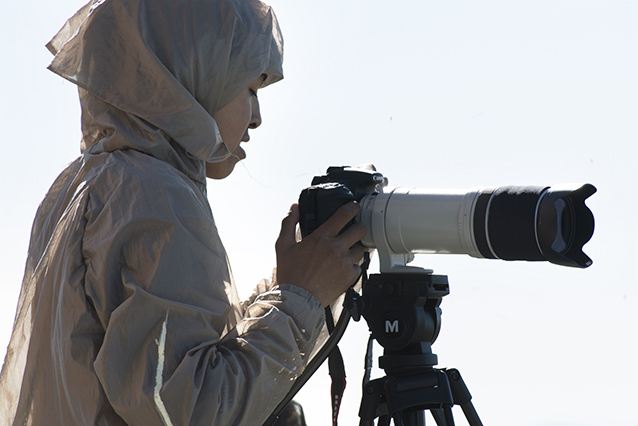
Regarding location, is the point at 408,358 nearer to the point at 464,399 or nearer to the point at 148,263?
the point at 464,399

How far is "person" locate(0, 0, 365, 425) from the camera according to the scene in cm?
93

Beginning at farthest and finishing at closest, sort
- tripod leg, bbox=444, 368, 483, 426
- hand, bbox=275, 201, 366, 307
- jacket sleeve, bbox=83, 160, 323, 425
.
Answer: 1. tripod leg, bbox=444, 368, 483, 426
2. hand, bbox=275, 201, 366, 307
3. jacket sleeve, bbox=83, 160, 323, 425

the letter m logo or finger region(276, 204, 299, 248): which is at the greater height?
finger region(276, 204, 299, 248)

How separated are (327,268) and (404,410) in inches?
11.6

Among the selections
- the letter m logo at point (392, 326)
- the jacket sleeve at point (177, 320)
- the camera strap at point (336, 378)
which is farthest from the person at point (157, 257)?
the camera strap at point (336, 378)

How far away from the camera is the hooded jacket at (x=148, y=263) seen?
93 cm

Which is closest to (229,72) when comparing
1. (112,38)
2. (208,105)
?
(208,105)

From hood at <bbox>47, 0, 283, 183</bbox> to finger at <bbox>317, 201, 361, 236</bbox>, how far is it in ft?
0.68

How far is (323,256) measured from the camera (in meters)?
1.12

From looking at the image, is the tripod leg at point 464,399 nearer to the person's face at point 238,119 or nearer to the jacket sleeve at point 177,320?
the jacket sleeve at point 177,320

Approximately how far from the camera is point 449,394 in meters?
1.18

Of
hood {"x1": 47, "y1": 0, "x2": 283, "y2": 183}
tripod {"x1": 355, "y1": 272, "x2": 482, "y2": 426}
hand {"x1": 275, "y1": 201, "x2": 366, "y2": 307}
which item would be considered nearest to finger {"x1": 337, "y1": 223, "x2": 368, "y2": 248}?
hand {"x1": 275, "y1": 201, "x2": 366, "y2": 307}

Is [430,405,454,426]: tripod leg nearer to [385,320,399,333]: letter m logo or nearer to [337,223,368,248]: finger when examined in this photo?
[385,320,399,333]: letter m logo

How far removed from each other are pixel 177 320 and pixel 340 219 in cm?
35
